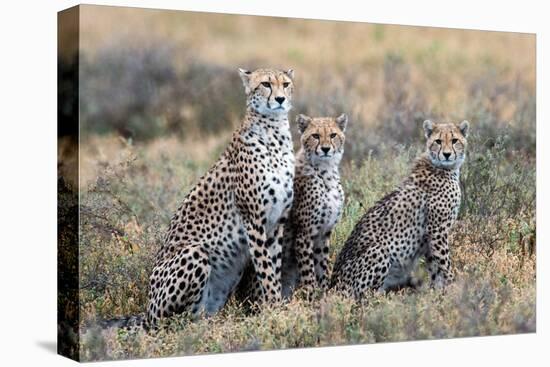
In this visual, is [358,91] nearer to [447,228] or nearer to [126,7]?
[447,228]

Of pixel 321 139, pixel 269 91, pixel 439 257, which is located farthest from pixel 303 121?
pixel 439 257

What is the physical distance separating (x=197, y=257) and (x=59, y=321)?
990mm

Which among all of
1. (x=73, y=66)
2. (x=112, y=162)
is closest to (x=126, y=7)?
(x=73, y=66)

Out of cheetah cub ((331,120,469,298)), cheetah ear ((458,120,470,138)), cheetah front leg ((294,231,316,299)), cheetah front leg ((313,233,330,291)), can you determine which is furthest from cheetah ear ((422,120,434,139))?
cheetah front leg ((294,231,316,299))

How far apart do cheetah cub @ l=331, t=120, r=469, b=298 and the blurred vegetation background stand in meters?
0.21

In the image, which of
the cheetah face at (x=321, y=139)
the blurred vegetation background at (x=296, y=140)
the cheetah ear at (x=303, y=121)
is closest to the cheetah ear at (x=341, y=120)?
the cheetah face at (x=321, y=139)

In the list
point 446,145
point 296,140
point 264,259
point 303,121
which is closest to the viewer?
point 264,259

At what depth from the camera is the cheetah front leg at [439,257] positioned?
782 centimetres

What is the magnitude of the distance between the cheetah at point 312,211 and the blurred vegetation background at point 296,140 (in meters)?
0.25

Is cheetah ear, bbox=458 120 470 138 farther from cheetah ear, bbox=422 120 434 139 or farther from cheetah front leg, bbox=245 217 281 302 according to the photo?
cheetah front leg, bbox=245 217 281 302

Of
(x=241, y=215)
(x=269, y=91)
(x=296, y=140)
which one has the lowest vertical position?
(x=241, y=215)

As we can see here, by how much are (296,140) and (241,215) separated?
3302mm

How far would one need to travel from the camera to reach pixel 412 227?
778 cm

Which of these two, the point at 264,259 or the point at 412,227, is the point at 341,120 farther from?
the point at 264,259
